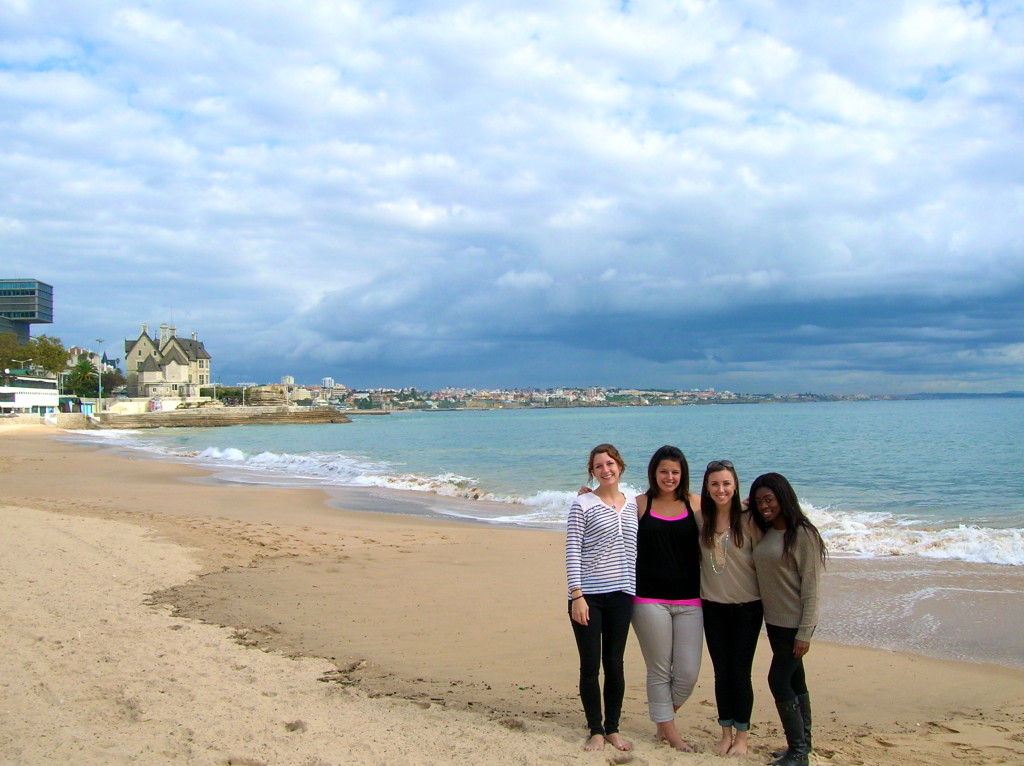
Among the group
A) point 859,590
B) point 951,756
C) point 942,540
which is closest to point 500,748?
point 951,756

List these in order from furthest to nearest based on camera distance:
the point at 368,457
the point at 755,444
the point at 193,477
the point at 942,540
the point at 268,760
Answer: the point at 755,444 → the point at 368,457 → the point at 193,477 → the point at 942,540 → the point at 268,760

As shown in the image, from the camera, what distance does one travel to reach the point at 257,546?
1085 centimetres

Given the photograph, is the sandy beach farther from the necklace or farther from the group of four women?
the necklace

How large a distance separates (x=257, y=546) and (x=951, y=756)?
30.0 ft

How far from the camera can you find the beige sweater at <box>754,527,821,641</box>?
3852 millimetres

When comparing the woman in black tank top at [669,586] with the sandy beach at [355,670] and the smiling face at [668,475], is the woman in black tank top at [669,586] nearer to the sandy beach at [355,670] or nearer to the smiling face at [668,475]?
the smiling face at [668,475]

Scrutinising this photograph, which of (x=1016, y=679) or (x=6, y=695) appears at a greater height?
(x=6, y=695)

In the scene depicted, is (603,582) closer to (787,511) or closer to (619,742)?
(619,742)

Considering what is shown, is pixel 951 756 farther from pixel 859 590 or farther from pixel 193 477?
pixel 193 477

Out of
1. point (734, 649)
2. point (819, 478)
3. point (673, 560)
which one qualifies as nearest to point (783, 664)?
point (734, 649)

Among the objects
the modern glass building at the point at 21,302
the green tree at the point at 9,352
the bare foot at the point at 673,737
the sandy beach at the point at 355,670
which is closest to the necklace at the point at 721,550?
the bare foot at the point at 673,737

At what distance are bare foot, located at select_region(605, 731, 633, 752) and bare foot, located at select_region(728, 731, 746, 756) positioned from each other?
0.58 metres

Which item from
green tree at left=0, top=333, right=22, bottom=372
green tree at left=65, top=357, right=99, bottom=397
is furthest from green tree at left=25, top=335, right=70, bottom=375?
green tree at left=65, top=357, right=99, bottom=397

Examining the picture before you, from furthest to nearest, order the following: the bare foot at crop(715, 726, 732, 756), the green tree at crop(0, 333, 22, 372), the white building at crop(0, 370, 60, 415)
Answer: the green tree at crop(0, 333, 22, 372), the white building at crop(0, 370, 60, 415), the bare foot at crop(715, 726, 732, 756)
